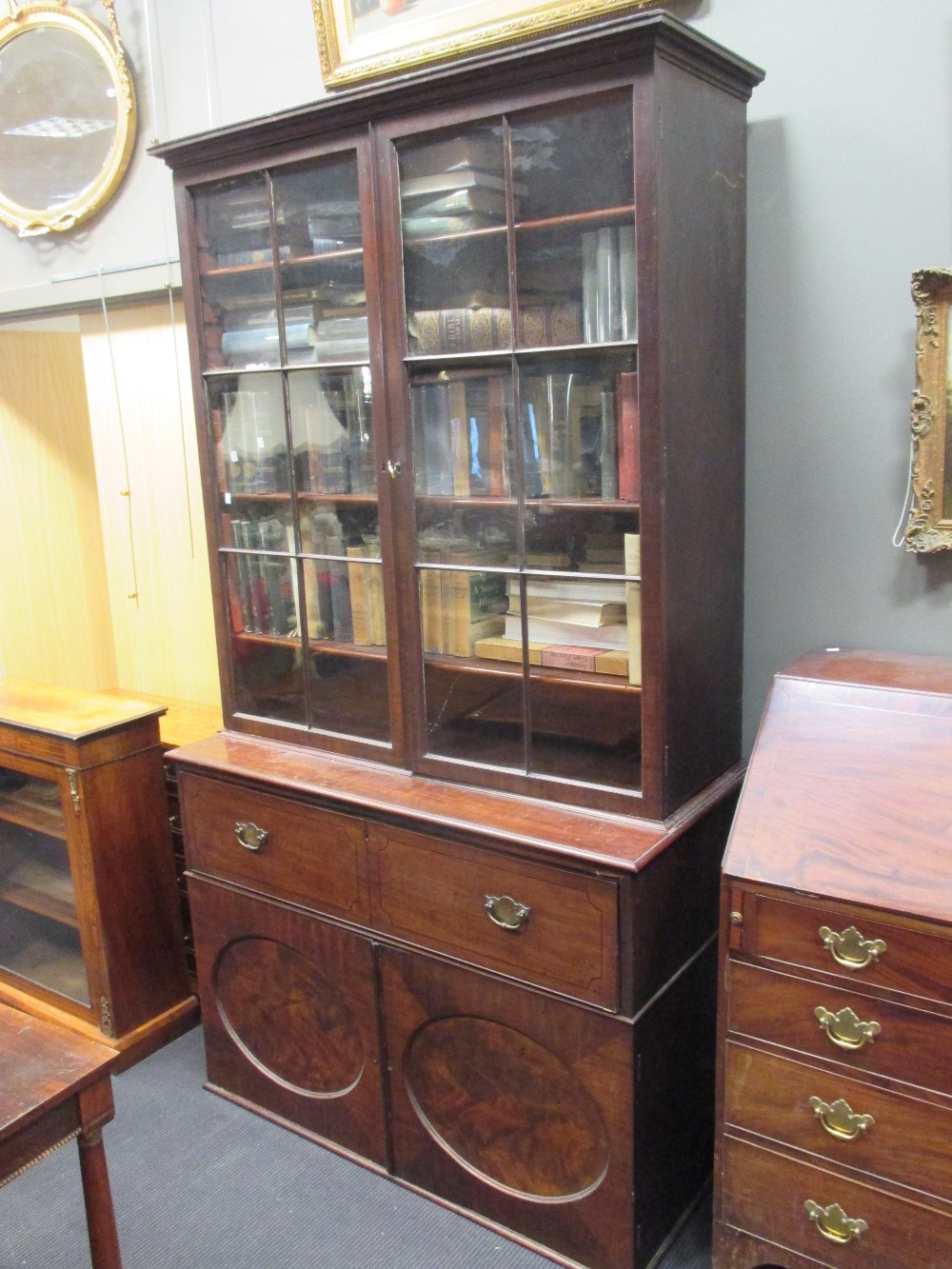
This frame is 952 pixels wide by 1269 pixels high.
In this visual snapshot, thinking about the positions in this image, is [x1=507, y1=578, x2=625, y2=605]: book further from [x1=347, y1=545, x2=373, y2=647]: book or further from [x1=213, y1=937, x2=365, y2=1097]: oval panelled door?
[x1=213, y1=937, x2=365, y2=1097]: oval panelled door

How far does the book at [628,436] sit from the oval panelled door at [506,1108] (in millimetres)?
985

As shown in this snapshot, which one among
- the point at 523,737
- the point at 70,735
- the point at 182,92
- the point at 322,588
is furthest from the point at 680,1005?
the point at 182,92

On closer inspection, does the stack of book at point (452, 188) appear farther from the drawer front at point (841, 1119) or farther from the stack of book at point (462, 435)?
the drawer front at point (841, 1119)

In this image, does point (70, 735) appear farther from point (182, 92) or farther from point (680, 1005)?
point (182, 92)

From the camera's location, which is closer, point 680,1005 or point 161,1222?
point 680,1005

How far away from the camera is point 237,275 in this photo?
2125mm

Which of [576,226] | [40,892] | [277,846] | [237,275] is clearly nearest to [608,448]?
[576,226]

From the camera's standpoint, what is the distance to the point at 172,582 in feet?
9.76

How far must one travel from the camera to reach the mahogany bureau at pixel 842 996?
1355 millimetres

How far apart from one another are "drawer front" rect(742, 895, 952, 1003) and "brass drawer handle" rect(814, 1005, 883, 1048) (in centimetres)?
5

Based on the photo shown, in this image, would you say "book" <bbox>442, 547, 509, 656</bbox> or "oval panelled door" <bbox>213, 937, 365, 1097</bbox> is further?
"oval panelled door" <bbox>213, 937, 365, 1097</bbox>

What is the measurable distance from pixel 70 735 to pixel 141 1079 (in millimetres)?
851

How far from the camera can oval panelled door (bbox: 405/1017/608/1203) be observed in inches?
70.7

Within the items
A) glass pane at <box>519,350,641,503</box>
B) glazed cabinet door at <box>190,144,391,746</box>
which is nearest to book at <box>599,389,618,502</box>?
glass pane at <box>519,350,641,503</box>
